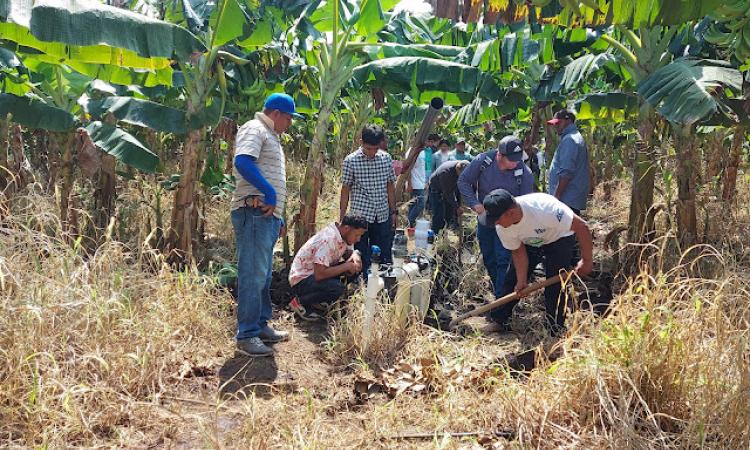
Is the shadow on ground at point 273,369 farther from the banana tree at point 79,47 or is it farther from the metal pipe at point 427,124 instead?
the metal pipe at point 427,124

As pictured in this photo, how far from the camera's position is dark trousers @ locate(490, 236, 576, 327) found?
4.90m

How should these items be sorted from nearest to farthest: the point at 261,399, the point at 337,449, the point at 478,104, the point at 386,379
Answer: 1. the point at 337,449
2. the point at 261,399
3. the point at 386,379
4. the point at 478,104

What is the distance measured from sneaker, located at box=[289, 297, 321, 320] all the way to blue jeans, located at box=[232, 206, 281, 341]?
96 centimetres

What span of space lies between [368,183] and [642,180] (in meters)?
2.82

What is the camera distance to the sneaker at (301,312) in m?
Answer: 5.53

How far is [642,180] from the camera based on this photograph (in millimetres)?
→ 6477

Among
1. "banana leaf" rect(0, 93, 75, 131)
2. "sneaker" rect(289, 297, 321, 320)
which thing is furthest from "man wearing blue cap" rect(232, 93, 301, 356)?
"banana leaf" rect(0, 93, 75, 131)

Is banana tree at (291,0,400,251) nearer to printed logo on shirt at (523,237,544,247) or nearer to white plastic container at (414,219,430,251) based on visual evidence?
white plastic container at (414,219,430,251)

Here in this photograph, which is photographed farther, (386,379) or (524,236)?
(524,236)

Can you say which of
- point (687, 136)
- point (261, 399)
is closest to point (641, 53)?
point (687, 136)

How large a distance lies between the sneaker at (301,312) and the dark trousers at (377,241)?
855 millimetres

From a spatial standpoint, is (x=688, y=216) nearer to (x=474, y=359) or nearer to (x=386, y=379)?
(x=474, y=359)

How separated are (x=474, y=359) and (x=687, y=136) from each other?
11.6 ft

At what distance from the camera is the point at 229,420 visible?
139 inches
